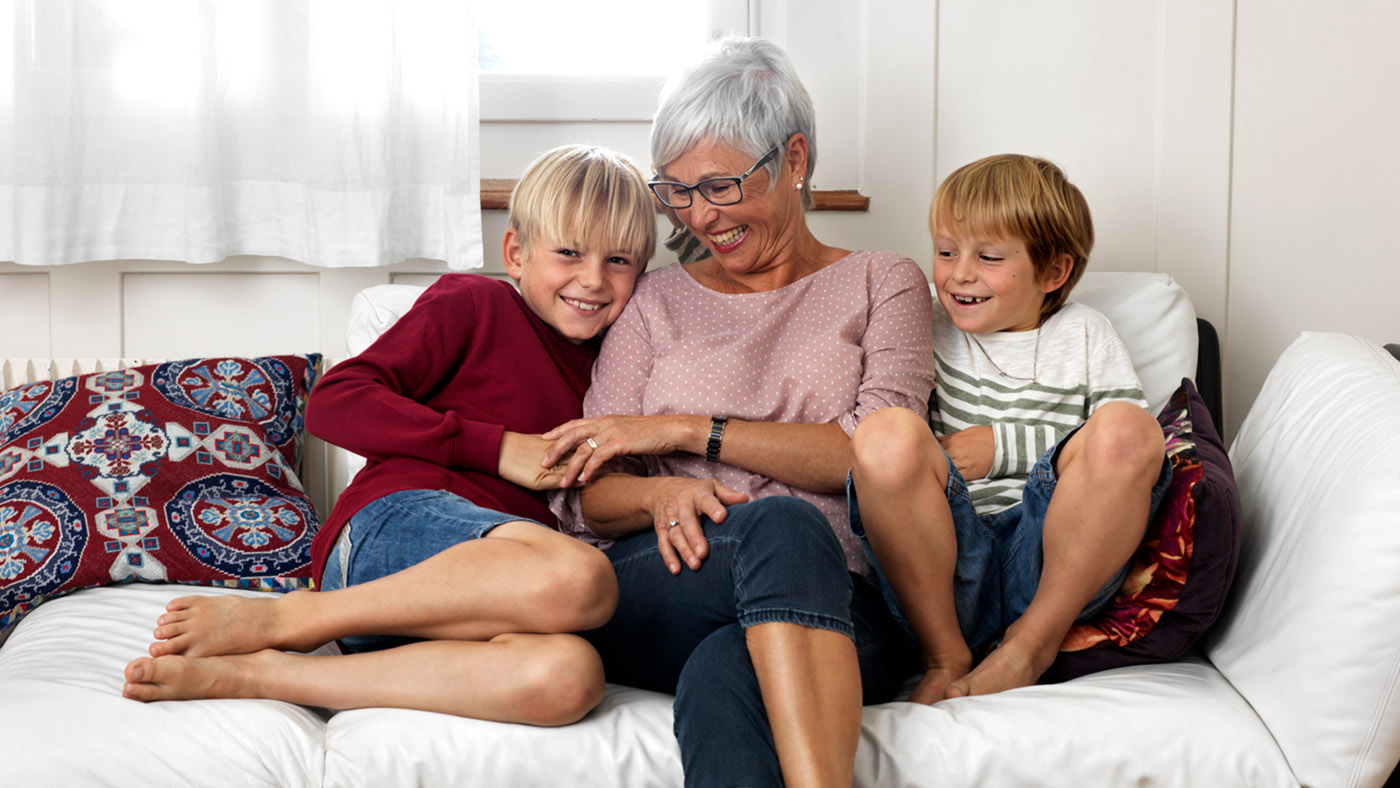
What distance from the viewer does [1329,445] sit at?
1271 mm

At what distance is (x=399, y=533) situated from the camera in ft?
4.35

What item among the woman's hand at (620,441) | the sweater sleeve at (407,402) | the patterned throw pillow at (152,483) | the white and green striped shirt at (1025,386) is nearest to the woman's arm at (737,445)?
the woman's hand at (620,441)

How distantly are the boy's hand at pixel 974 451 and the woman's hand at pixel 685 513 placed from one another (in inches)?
14.0

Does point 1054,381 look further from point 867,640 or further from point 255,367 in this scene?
point 255,367

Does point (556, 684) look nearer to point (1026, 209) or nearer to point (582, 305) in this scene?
point (582, 305)

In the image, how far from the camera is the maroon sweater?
4.72 feet

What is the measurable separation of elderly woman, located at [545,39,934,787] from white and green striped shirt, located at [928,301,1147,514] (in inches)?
4.0

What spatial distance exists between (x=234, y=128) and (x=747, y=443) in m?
1.15

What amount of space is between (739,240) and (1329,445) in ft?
2.75

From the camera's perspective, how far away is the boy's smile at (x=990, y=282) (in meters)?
1.55

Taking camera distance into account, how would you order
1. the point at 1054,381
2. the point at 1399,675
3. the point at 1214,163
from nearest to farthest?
the point at 1399,675, the point at 1054,381, the point at 1214,163

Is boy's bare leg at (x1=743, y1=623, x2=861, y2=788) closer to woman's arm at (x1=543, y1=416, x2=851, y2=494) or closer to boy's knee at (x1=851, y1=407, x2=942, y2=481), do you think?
boy's knee at (x1=851, y1=407, x2=942, y2=481)

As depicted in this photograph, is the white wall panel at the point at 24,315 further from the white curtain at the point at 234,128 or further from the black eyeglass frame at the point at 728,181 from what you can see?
the black eyeglass frame at the point at 728,181

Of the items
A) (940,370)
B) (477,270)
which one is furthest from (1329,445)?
(477,270)
